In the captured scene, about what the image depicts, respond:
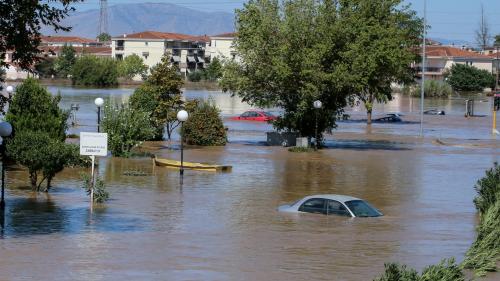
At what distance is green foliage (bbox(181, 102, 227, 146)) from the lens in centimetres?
5419

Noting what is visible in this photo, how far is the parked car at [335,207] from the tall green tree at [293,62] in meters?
23.2

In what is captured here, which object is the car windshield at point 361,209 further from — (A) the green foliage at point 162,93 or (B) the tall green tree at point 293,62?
(A) the green foliage at point 162,93

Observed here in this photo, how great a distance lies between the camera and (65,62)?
595 ft

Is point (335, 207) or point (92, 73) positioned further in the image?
point (92, 73)

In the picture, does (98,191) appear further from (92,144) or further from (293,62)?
(293,62)

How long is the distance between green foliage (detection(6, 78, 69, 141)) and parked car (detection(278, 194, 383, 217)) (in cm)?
1338

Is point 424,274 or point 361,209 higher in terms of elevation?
point 424,274

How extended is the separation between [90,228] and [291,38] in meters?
28.9

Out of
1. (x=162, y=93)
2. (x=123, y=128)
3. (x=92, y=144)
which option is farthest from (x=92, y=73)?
(x=92, y=144)

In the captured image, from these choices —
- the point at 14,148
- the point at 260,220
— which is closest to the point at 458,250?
the point at 260,220

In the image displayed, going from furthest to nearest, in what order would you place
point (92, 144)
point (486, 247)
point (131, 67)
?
1. point (131, 67)
2. point (92, 144)
3. point (486, 247)

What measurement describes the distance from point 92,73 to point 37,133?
14175cm

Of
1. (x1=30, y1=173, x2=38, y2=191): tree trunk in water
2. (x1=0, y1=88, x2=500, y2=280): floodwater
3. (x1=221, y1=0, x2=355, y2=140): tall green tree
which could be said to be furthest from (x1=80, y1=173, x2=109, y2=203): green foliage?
(x1=221, y1=0, x2=355, y2=140): tall green tree

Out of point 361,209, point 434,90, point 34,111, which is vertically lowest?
point 361,209
